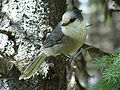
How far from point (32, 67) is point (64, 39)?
1.31ft

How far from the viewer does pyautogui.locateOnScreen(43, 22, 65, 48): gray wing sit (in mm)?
1791

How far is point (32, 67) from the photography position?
5.78 feet

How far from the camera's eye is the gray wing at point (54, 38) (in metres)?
1.79

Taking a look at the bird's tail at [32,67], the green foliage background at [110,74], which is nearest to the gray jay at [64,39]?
the bird's tail at [32,67]

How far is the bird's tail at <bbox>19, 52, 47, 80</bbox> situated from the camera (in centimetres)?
174

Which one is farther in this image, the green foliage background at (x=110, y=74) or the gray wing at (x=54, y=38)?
the gray wing at (x=54, y=38)

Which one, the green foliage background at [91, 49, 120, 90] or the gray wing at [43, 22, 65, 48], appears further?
the gray wing at [43, 22, 65, 48]

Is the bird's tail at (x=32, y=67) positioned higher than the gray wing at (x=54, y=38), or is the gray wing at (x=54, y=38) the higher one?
the gray wing at (x=54, y=38)

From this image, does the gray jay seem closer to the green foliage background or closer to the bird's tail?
the bird's tail

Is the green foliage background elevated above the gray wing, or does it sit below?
below

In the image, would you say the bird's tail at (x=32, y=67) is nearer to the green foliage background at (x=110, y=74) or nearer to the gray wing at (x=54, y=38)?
the gray wing at (x=54, y=38)

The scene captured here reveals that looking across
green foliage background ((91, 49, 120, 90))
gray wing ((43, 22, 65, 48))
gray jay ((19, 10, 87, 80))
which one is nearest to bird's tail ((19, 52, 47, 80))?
gray jay ((19, 10, 87, 80))

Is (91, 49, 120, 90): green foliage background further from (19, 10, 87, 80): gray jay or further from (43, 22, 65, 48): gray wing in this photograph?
(43, 22, 65, 48): gray wing

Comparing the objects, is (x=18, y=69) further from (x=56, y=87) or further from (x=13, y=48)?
(x=56, y=87)
